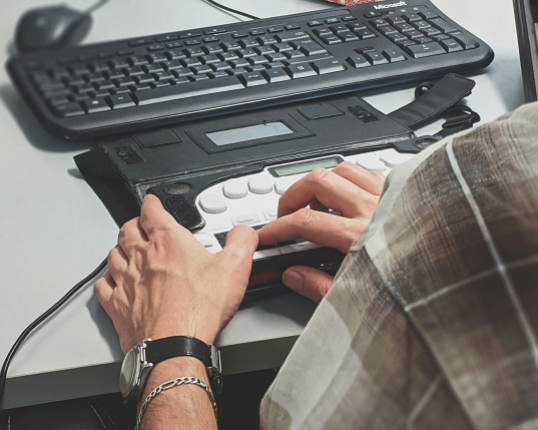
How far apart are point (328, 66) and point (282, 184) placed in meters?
0.21

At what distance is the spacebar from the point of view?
0.58 m

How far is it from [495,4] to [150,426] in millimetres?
816

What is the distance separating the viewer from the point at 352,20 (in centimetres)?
76

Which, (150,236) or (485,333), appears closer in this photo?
(485,333)

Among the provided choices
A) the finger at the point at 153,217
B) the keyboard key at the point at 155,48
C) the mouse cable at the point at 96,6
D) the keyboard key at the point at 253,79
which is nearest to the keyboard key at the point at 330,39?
the keyboard key at the point at 253,79

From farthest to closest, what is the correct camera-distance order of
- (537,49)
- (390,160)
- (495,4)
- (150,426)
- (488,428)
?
1. (495,4)
2. (537,49)
3. (390,160)
4. (150,426)
5. (488,428)

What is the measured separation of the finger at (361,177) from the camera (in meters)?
0.51

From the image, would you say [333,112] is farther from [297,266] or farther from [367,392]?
[367,392]

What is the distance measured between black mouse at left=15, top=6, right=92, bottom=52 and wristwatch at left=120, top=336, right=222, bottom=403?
306 millimetres

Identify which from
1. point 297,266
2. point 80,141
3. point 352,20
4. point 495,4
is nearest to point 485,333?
point 297,266

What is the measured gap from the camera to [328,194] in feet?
1.65

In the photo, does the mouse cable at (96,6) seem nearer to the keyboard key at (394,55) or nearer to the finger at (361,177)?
the finger at (361,177)

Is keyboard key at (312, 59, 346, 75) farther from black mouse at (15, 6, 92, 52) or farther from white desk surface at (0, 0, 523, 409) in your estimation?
black mouse at (15, 6, 92, 52)

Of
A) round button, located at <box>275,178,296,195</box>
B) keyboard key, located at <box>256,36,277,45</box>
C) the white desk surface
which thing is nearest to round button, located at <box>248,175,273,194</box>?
round button, located at <box>275,178,296,195</box>
